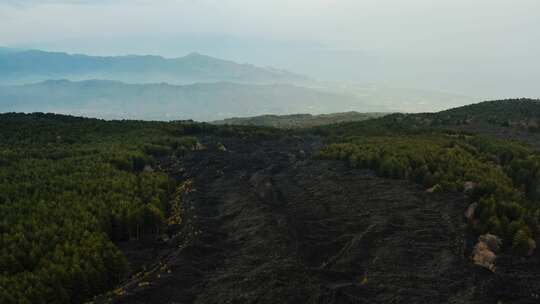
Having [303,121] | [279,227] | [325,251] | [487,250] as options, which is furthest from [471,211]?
[303,121]

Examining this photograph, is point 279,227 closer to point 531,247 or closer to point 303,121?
point 531,247

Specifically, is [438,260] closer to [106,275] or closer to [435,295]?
[435,295]

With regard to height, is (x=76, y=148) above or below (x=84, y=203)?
above

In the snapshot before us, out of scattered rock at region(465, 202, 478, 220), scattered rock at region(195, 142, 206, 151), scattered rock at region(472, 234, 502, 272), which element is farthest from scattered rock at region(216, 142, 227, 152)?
scattered rock at region(472, 234, 502, 272)

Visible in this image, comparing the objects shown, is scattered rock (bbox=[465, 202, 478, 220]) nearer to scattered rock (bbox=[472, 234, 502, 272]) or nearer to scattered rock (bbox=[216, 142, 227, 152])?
scattered rock (bbox=[472, 234, 502, 272])

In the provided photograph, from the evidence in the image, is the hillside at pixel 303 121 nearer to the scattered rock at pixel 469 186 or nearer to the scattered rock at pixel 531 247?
the scattered rock at pixel 469 186

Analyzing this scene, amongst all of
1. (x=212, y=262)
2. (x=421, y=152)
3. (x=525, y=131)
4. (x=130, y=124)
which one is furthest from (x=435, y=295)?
(x=130, y=124)
